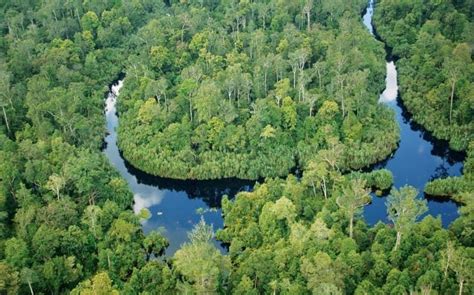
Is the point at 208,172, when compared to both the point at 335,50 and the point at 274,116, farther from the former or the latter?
the point at 335,50

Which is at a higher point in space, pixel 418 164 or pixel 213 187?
pixel 418 164

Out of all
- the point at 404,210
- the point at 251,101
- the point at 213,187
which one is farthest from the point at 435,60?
the point at 404,210

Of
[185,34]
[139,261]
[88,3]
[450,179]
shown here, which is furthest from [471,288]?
[88,3]

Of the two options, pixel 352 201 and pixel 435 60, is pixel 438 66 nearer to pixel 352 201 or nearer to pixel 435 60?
pixel 435 60

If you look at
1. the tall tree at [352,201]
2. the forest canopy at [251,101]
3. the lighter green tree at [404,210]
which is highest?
the forest canopy at [251,101]

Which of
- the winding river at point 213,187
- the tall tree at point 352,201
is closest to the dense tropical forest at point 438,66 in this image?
the winding river at point 213,187

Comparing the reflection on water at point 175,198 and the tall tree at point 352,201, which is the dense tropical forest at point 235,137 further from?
the reflection on water at point 175,198

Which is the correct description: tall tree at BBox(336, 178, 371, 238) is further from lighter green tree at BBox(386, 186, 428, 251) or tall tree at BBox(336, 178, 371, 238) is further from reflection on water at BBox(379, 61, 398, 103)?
reflection on water at BBox(379, 61, 398, 103)
